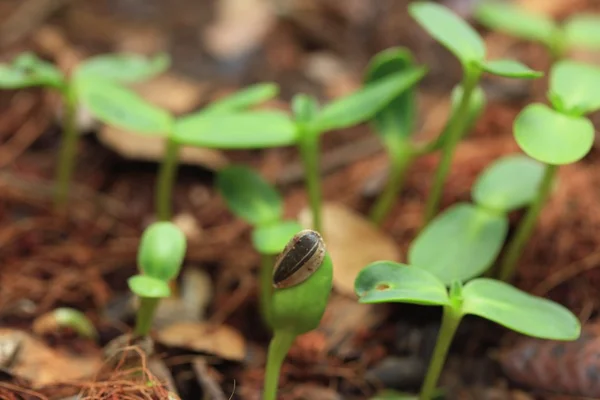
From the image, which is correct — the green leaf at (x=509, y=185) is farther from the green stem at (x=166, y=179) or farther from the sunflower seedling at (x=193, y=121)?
the green stem at (x=166, y=179)

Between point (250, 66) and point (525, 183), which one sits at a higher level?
point (250, 66)

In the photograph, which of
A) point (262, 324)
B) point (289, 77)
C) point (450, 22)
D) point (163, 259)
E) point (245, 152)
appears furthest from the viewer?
point (289, 77)

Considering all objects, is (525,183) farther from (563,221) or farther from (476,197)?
(563,221)

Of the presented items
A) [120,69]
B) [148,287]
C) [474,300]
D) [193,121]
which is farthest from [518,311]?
[120,69]

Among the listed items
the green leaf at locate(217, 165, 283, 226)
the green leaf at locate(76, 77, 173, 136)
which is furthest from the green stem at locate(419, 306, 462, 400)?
the green leaf at locate(76, 77, 173, 136)

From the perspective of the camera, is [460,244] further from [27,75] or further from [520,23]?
[27,75]

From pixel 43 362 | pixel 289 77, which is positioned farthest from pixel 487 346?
pixel 289 77
